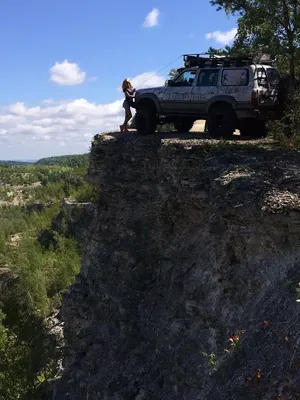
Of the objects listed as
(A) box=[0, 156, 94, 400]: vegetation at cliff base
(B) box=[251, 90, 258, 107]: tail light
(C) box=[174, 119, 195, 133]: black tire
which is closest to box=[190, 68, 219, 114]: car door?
(B) box=[251, 90, 258, 107]: tail light

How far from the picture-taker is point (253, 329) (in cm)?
709

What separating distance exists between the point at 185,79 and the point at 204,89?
0.83 meters

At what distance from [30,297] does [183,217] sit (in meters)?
24.5

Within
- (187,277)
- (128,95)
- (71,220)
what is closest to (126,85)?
(128,95)

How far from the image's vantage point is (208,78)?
13.0 metres

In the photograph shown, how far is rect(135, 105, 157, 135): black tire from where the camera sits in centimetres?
1441

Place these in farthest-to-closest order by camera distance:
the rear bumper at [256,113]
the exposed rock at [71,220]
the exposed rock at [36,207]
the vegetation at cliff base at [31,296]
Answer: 1. the exposed rock at [36,207]
2. the exposed rock at [71,220]
3. the vegetation at cliff base at [31,296]
4. the rear bumper at [256,113]

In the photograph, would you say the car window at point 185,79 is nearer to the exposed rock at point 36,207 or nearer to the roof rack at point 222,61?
the roof rack at point 222,61

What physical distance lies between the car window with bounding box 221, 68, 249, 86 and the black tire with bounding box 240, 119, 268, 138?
1.69m

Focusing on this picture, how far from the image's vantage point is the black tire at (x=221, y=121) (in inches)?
496

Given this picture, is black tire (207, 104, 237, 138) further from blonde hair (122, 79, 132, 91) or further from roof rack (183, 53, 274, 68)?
blonde hair (122, 79, 132, 91)

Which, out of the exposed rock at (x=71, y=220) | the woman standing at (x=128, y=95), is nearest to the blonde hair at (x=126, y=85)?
the woman standing at (x=128, y=95)

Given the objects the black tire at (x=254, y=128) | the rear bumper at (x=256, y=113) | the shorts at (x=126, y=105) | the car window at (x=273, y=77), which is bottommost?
the black tire at (x=254, y=128)

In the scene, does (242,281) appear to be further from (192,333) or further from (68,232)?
(68,232)
